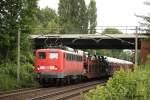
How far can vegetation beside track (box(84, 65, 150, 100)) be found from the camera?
12.5m

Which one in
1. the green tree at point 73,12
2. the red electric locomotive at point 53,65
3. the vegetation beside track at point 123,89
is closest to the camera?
the vegetation beside track at point 123,89

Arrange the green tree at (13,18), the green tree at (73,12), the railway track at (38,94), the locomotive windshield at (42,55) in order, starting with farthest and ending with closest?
the green tree at (73,12)
the locomotive windshield at (42,55)
the green tree at (13,18)
the railway track at (38,94)

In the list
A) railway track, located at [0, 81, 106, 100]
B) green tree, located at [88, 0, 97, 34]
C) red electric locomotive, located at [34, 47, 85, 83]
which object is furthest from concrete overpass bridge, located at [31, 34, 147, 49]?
green tree, located at [88, 0, 97, 34]

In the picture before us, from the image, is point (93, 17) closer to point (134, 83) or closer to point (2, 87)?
point (2, 87)

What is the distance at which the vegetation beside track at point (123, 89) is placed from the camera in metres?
12.5

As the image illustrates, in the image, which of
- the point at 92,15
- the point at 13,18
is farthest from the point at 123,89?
the point at 92,15

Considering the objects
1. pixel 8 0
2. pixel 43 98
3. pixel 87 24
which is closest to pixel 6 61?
pixel 8 0

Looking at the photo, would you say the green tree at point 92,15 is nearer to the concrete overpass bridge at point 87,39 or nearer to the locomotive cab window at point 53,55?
the concrete overpass bridge at point 87,39

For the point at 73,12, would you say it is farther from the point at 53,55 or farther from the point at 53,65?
the point at 53,65

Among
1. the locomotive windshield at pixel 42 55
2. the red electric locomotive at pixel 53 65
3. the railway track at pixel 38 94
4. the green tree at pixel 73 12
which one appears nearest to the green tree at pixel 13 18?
the locomotive windshield at pixel 42 55

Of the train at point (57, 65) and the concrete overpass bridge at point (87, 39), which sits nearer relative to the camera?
the train at point (57, 65)

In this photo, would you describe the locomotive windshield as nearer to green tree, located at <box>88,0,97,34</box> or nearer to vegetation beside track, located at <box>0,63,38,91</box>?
vegetation beside track, located at <box>0,63,38,91</box>

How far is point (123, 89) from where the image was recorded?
13.1m

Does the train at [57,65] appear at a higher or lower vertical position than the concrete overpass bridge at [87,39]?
lower
